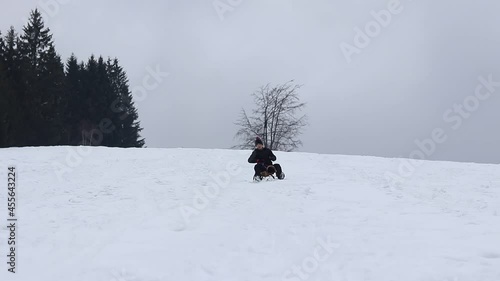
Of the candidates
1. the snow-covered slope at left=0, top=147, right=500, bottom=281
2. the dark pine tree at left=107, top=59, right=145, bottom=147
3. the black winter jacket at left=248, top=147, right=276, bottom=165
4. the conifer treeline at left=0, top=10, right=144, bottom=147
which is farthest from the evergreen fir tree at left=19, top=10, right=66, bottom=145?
the black winter jacket at left=248, top=147, right=276, bottom=165

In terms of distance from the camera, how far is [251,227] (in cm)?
873

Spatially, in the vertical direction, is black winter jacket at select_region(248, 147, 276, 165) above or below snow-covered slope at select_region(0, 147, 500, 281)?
above

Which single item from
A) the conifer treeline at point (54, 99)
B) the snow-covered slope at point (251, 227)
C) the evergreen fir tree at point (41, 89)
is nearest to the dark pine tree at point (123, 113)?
the conifer treeline at point (54, 99)

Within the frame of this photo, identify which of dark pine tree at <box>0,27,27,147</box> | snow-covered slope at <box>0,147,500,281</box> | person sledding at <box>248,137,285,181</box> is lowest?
snow-covered slope at <box>0,147,500,281</box>

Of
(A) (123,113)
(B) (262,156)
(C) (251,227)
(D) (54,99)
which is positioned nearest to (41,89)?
(D) (54,99)

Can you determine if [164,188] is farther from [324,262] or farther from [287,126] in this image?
[287,126]

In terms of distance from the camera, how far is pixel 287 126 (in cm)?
4356

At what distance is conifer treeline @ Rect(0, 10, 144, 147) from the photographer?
32.7 m

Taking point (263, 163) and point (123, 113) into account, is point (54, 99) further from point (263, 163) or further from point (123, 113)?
point (263, 163)

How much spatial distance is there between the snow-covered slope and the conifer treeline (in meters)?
19.1

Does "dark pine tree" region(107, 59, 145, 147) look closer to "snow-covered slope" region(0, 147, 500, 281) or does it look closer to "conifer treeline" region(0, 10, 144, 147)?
"conifer treeline" region(0, 10, 144, 147)

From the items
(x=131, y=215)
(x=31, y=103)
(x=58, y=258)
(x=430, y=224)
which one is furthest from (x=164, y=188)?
(x=31, y=103)

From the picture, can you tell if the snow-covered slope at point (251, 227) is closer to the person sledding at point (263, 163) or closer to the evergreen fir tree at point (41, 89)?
the person sledding at point (263, 163)

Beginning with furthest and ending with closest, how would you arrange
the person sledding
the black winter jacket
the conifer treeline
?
the conifer treeline < the black winter jacket < the person sledding
